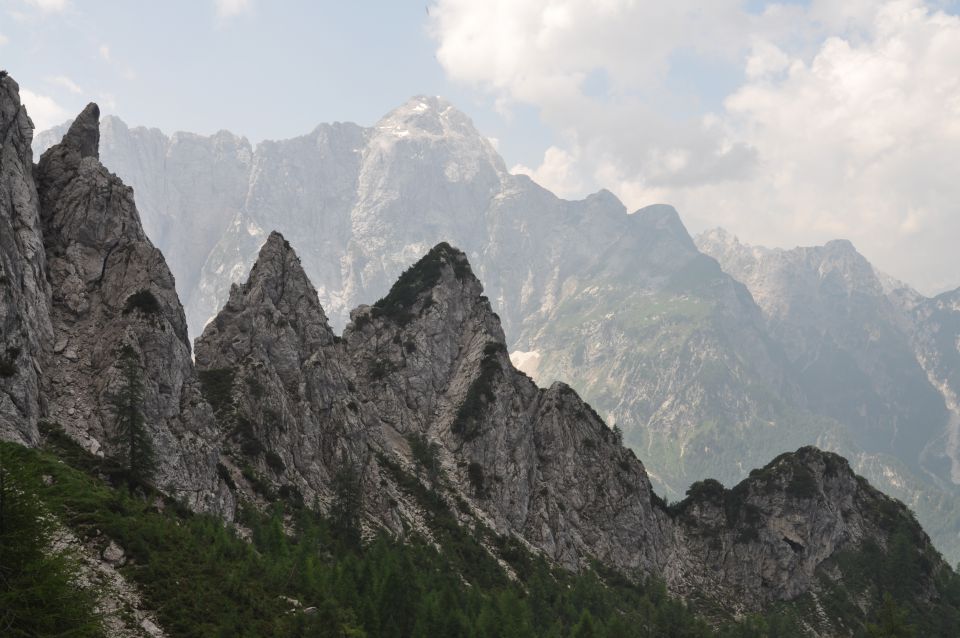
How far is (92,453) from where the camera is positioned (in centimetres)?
7494

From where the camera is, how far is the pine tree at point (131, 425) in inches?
3164

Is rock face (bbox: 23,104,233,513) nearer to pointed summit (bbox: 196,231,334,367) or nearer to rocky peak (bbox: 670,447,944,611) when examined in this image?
pointed summit (bbox: 196,231,334,367)

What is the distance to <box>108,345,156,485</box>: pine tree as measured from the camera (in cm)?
8038

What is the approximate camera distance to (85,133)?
125 m

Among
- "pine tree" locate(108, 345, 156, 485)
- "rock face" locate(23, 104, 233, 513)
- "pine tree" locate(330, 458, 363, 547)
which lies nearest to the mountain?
"rock face" locate(23, 104, 233, 513)

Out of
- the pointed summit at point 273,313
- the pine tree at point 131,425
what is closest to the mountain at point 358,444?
the pointed summit at point 273,313

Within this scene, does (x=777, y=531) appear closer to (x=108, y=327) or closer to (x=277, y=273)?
(x=277, y=273)

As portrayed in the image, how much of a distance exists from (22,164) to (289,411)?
56.5 metres

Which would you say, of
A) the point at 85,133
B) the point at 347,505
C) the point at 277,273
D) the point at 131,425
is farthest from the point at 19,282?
the point at 277,273

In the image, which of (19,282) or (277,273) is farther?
(277,273)

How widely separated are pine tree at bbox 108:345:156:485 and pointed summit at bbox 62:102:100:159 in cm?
5128

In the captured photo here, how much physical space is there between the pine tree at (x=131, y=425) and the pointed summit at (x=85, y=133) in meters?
51.3

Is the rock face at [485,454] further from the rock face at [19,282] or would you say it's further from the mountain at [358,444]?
the rock face at [19,282]

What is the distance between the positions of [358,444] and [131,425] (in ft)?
195
